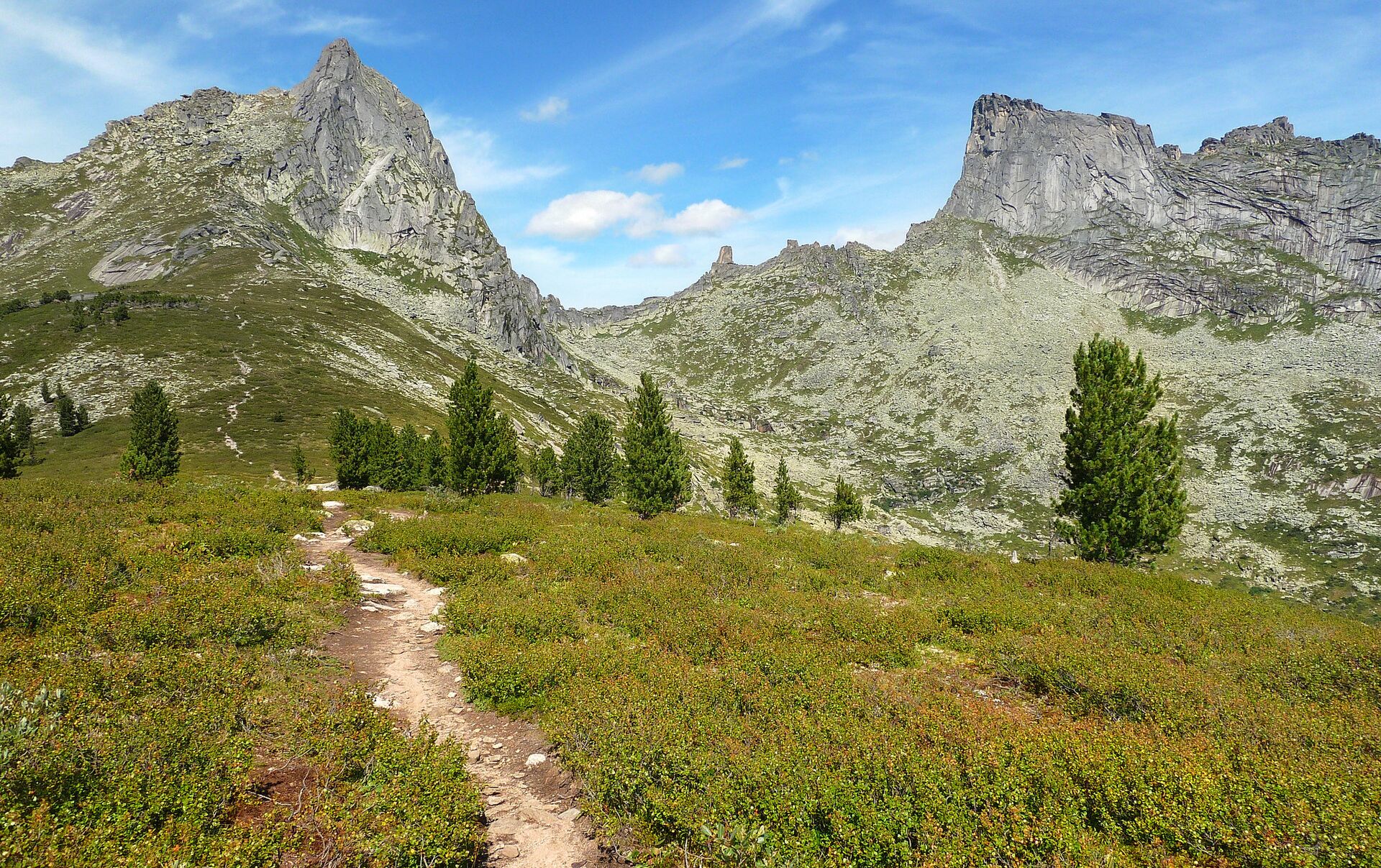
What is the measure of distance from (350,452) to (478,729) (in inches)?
2475

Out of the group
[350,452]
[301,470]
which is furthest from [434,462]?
[301,470]

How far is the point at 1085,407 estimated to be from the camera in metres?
25.6

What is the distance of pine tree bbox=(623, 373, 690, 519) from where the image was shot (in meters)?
40.0

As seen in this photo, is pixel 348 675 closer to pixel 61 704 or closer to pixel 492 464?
pixel 61 704

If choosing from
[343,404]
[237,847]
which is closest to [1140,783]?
[237,847]

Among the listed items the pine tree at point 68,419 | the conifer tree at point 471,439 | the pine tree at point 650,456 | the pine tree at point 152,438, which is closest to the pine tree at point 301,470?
the pine tree at point 152,438

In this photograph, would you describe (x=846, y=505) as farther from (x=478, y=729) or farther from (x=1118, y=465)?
(x=478, y=729)

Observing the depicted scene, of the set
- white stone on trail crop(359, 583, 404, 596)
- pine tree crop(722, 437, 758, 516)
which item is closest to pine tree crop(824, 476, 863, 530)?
pine tree crop(722, 437, 758, 516)

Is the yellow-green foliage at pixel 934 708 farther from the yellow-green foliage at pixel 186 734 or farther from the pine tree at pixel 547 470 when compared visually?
the pine tree at pixel 547 470

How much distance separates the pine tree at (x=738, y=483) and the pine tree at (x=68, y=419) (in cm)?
11131

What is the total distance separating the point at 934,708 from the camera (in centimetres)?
845

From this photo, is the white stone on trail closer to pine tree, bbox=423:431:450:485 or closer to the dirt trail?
the dirt trail

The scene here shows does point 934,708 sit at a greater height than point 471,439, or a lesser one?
lesser

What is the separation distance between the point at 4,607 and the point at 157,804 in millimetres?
7045
